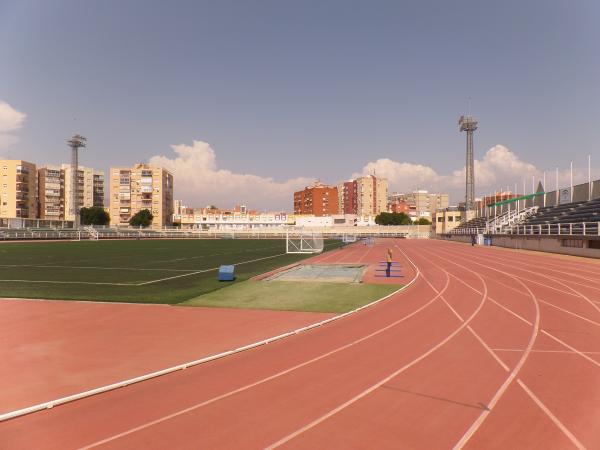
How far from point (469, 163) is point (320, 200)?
315ft

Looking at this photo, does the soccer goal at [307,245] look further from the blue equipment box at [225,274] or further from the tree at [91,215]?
the tree at [91,215]

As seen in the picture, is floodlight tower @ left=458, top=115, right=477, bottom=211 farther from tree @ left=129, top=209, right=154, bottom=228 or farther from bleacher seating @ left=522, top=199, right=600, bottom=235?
tree @ left=129, top=209, right=154, bottom=228

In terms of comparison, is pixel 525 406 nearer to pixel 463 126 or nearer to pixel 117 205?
pixel 463 126

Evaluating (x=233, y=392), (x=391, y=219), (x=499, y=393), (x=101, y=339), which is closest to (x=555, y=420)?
(x=499, y=393)

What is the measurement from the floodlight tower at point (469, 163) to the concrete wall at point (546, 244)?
39535 mm

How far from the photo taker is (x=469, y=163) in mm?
88875

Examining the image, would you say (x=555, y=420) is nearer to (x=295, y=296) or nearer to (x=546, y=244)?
(x=295, y=296)

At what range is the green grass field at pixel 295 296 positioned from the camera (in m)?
13.1

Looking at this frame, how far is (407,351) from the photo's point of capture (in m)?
8.25

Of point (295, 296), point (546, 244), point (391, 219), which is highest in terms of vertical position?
point (391, 219)

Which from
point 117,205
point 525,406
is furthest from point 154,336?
point 117,205

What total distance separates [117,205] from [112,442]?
139m

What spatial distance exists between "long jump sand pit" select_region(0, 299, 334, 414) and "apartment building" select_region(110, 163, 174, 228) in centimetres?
12254

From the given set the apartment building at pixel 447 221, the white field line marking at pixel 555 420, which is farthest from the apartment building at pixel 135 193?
the white field line marking at pixel 555 420
